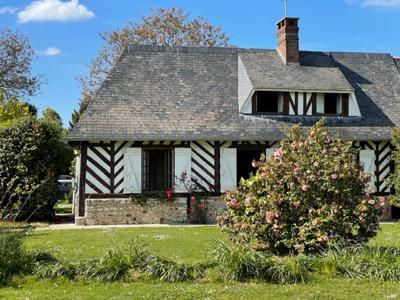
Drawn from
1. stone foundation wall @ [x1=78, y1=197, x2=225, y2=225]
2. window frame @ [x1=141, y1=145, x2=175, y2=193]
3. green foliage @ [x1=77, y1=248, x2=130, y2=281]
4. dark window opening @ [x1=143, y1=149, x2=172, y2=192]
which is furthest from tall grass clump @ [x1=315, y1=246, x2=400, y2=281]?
dark window opening @ [x1=143, y1=149, x2=172, y2=192]

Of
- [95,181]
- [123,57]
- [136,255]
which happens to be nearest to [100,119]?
[95,181]

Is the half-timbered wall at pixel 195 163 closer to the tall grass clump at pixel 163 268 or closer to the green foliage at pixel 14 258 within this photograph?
the green foliage at pixel 14 258

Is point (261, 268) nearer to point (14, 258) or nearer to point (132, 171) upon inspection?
point (14, 258)

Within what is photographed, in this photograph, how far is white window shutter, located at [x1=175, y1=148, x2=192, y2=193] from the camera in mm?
15281

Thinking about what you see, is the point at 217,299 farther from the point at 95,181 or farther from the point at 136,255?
the point at 95,181

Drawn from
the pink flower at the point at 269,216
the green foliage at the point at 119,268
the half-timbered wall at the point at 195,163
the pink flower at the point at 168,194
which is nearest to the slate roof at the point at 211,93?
the half-timbered wall at the point at 195,163

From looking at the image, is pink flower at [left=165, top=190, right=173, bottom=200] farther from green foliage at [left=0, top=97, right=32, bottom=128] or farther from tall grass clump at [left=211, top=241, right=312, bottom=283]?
green foliage at [left=0, top=97, right=32, bottom=128]

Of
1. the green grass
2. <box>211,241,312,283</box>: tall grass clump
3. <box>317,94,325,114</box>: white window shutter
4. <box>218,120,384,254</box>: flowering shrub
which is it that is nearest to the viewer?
<box>211,241,312,283</box>: tall grass clump

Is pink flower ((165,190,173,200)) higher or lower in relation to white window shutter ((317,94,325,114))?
lower

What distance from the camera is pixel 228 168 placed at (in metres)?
15.6

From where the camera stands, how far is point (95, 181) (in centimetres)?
1484

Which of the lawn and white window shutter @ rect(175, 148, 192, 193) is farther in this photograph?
white window shutter @ rect(175, 148, 192, 193)


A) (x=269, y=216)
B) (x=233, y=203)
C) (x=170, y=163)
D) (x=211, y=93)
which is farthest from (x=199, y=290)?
(x=211, y=93)

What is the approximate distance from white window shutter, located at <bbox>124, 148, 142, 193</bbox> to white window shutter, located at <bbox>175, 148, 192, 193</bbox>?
116cm
